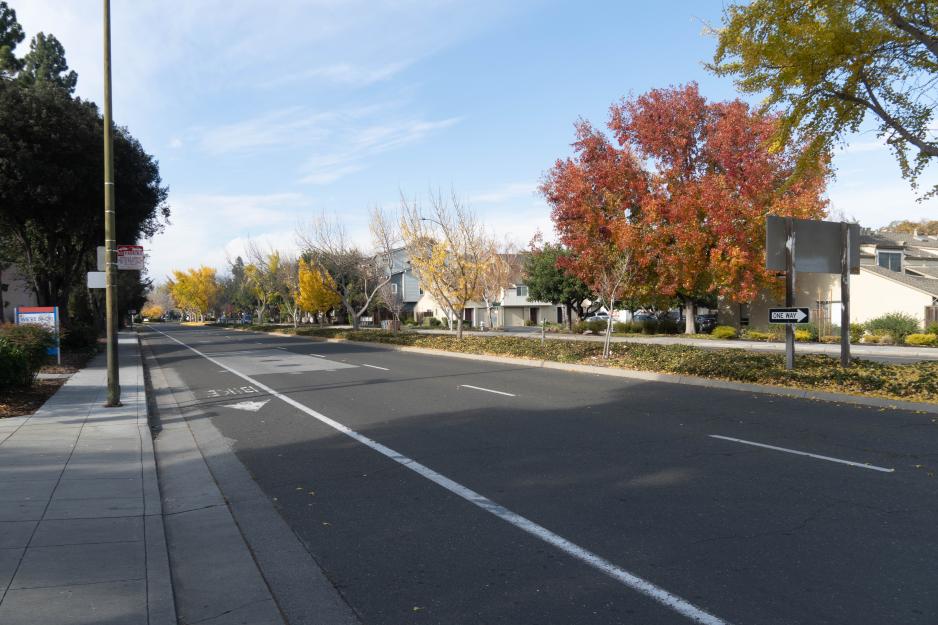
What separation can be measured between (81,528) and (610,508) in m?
4.53

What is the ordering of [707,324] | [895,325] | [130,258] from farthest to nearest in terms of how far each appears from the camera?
[707,324] < [895,325] < [130,258]

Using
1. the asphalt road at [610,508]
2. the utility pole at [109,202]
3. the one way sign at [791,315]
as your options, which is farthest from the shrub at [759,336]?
the utility pole at [109,202]

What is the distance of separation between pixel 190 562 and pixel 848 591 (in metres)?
4.64

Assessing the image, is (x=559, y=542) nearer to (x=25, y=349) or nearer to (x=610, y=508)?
(x=610, y=508)

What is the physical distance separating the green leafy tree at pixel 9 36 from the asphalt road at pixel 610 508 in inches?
1088

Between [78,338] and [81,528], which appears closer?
[81,528]

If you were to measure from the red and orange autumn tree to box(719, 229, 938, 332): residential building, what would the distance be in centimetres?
488

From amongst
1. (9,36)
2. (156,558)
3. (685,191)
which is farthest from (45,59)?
(156,558)

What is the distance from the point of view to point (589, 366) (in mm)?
19094

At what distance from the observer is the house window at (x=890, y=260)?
39125 mm

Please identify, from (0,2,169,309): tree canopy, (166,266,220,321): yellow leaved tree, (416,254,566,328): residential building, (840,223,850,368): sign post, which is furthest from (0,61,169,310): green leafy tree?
(166,266,220,321): yellow leaved tree

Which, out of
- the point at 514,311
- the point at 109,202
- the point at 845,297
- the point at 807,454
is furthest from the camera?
the point at 514,311

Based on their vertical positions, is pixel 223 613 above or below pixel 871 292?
below

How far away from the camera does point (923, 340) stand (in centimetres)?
2820
